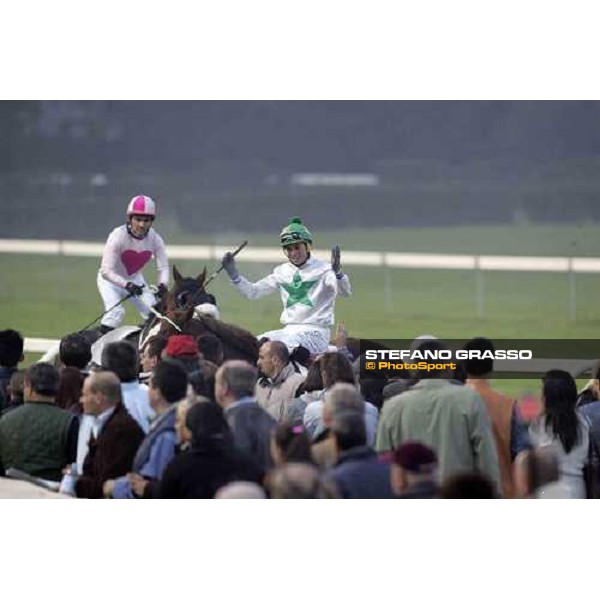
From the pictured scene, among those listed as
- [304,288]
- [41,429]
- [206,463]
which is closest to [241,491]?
[206,463]

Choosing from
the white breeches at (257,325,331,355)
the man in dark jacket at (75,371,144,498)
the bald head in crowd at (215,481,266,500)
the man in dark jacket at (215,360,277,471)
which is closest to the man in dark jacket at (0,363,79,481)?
the man in dark jacket at (75,371,144,498)

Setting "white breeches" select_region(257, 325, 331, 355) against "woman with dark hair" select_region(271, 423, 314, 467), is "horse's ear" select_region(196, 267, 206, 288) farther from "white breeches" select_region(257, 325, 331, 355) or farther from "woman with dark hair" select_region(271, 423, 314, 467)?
"woman with dark hair" select_region(271, 423, 314, 467)

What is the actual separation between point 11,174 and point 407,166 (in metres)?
1.83

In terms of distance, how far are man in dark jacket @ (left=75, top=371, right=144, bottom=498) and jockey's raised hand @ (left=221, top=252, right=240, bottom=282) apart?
1506 mm

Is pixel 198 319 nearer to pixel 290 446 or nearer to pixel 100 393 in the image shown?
pixel 100 393

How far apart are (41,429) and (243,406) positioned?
32.1 inches

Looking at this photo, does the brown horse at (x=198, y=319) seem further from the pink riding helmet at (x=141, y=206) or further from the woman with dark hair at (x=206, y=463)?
the woman with dark hair at (x=206, y=463)

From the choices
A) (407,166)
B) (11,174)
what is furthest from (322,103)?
(11,174)

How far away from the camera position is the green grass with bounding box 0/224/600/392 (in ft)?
31.4

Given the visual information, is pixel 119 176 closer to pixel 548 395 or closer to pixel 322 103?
pixel 322 103

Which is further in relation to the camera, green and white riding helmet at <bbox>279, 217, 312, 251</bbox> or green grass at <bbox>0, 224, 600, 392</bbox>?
green grass at <bbox>0, 224, 600, 392</bbox>

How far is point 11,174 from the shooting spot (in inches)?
371

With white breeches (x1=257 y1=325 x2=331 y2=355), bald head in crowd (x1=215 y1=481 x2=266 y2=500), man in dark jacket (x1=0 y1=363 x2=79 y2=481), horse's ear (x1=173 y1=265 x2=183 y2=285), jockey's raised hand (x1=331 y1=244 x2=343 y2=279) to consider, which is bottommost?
bald head in crowd (x1=215 y1=481 x2=266 y2=500)

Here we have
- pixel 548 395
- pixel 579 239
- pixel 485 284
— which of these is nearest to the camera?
pixel 548 395
